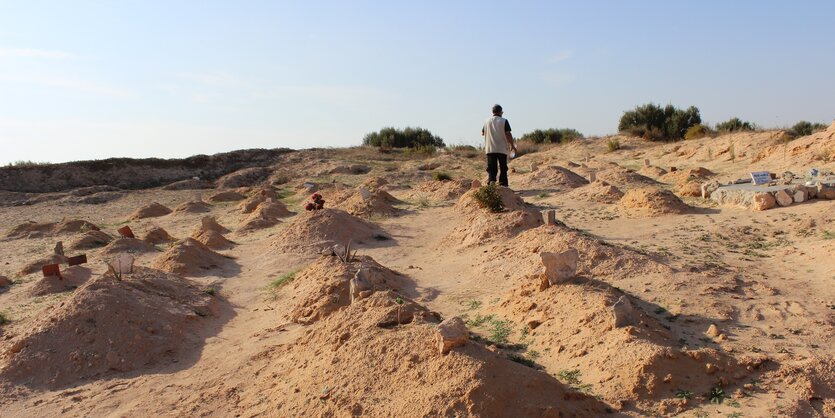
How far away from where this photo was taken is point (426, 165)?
21281 millimetres

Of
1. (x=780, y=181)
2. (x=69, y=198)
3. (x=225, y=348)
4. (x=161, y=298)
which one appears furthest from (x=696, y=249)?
(x=69, y=198)

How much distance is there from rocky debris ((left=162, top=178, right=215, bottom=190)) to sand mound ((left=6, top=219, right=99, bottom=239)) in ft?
24.4

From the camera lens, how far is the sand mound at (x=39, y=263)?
A: 927 centimetres

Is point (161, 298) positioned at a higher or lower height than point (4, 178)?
lower

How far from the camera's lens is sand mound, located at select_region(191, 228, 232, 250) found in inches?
405

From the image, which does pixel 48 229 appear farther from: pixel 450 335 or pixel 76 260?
pixel 450 335

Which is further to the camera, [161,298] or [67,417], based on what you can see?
[161,298]

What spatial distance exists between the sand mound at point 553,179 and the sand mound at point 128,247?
746 cm

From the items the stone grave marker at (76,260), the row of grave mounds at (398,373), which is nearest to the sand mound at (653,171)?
the stone grave marker at (76,260)

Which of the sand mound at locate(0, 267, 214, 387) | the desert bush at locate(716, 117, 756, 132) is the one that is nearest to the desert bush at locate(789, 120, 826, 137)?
the desert bush at locate(716, 117, 756, 132)

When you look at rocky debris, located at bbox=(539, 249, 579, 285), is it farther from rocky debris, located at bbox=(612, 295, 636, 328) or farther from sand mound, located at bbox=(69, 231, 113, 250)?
sand mound, located at bbox=(69, 231, 113, 250)

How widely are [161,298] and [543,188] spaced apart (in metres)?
8.73

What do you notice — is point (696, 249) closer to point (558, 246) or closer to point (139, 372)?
point (558, 246)

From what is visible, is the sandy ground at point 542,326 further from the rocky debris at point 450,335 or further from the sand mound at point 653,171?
the sand mound at point 653,171
